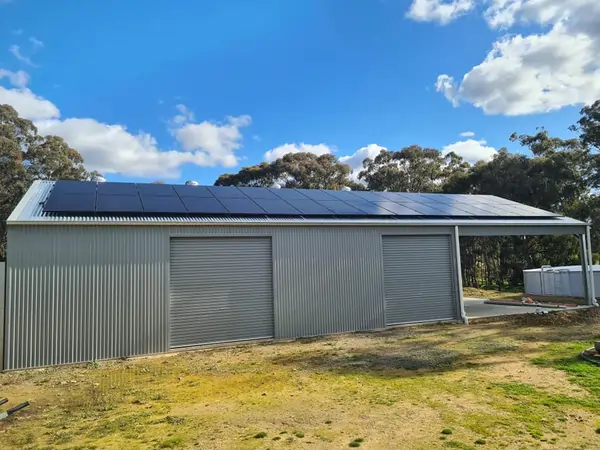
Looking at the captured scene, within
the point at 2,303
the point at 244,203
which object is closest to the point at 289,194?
the point at 244,203

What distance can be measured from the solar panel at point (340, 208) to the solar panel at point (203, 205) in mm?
3389

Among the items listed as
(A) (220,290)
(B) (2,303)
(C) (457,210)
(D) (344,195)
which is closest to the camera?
(B) (2,303)

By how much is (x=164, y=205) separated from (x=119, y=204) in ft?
3.51

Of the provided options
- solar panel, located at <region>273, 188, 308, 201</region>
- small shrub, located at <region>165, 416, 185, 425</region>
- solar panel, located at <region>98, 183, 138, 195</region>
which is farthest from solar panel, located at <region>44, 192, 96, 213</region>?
small shrub, located at <region>165, 416, 185, 425</region>

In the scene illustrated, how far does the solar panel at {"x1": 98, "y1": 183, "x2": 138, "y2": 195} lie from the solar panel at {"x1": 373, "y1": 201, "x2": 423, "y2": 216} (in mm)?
7826

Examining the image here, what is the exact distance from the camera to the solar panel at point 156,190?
11.6 m

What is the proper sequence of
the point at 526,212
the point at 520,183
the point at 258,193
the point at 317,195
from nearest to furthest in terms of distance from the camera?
1. the point at 258,193
2. the point at 317,195
3. the point at 526,212
4. the point at 520,183

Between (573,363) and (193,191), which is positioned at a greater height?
(193,191)

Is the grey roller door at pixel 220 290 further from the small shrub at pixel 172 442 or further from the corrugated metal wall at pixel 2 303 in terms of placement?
the small shrub at pixel 172 442

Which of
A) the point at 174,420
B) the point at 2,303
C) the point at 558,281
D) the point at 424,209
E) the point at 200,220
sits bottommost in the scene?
the point at 174,420

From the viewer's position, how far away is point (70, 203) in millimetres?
9617

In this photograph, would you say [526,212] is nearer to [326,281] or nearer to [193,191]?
[326,281]

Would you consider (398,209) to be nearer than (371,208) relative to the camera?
No

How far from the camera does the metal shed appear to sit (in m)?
8.41
